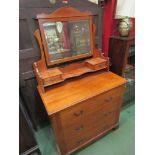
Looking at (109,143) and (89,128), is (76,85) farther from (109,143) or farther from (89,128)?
(109,143)

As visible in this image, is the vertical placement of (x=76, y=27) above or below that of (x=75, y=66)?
above

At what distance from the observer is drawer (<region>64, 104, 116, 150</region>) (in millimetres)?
1290

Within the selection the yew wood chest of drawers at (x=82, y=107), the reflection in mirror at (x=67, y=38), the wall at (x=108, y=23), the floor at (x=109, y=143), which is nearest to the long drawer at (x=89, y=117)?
the yew wood chest of drawers at (x=82, y=107)

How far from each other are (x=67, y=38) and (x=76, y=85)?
1.67 ft

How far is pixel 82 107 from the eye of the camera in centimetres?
121

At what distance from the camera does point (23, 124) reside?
1.17 meters

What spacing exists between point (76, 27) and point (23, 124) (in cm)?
110

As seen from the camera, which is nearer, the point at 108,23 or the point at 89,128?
the point at 89,128

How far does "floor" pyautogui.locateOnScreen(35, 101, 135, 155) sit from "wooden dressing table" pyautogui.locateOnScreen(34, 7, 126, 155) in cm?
12

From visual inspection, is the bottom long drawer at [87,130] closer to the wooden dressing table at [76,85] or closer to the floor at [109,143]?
the wooden dressing table at [76,85]

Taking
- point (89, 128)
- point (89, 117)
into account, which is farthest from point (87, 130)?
point (89, 117)
